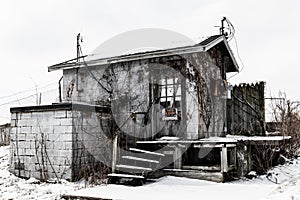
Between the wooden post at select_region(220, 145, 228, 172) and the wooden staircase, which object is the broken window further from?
the wooden post at select_region(220, 145, 228, 172)

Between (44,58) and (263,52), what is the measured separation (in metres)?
16.2

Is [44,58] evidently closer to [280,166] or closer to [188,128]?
[188,128]

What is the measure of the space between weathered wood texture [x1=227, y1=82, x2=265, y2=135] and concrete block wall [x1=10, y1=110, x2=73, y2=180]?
6.63 meters

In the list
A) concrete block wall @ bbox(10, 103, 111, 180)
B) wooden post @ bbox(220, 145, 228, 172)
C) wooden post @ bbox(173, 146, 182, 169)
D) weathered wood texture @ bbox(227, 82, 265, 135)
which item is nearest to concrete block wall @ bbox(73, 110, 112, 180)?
concrete block wall @ bbox(10, 103, 111, 180)

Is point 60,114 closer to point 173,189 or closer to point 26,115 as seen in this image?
point 26,115

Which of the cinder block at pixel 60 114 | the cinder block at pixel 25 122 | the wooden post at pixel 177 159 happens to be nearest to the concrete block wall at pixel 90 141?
the cinder block at pixel 60 114

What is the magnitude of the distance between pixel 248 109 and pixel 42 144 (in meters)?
7.74

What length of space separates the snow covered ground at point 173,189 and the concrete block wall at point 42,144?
379 mm

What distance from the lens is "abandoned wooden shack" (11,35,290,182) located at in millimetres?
7801

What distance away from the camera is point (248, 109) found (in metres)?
11.9

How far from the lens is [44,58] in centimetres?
2395

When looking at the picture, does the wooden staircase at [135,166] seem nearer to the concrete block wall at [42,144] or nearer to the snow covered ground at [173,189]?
the snow covered ground at [173,189]

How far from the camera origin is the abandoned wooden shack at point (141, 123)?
7.80m

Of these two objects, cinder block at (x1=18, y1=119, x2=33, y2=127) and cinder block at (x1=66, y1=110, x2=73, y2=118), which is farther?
cinder block at (x1=18, y1=119, x2=33, y2=127)
